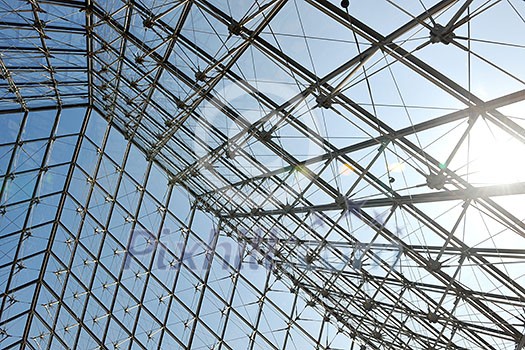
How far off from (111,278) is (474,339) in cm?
2075

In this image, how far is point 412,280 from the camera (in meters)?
18.4

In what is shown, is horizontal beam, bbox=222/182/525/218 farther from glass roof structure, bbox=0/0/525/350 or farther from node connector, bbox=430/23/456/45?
node connector, bbox=430/23/456/45

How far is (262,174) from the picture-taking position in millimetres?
21000

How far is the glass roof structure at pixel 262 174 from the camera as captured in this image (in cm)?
1139

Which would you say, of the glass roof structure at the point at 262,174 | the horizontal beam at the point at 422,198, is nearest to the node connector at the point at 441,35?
the glass roof structure at the point at 262,174

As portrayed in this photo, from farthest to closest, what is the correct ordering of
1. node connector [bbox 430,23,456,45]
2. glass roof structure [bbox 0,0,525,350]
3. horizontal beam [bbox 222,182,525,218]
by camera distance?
horizontal beam [bbox 222,182,525,218] < glass roof structure [bbox 0,0,525,350] < node connector [bbox 430,23,456,45]

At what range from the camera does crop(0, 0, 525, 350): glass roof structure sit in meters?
11.4

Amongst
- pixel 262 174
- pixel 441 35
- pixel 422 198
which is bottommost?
pixel 422 198

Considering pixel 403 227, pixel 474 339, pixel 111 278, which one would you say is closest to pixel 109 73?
pixel 111 278

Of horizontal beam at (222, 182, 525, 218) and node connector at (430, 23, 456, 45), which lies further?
horizontal beam at (222, 182, 525, 218)

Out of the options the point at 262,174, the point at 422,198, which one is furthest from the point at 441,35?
the point at 262,174

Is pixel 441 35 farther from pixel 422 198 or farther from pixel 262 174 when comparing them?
pixel 262 174

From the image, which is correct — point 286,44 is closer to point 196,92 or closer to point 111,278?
point 196,92

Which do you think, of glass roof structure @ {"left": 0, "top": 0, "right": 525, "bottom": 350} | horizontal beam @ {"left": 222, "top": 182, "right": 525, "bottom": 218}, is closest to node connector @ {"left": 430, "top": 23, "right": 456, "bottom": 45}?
glass roof structure @ {"left": 0, "top": 0, "right": 525, "bottom": 350}
